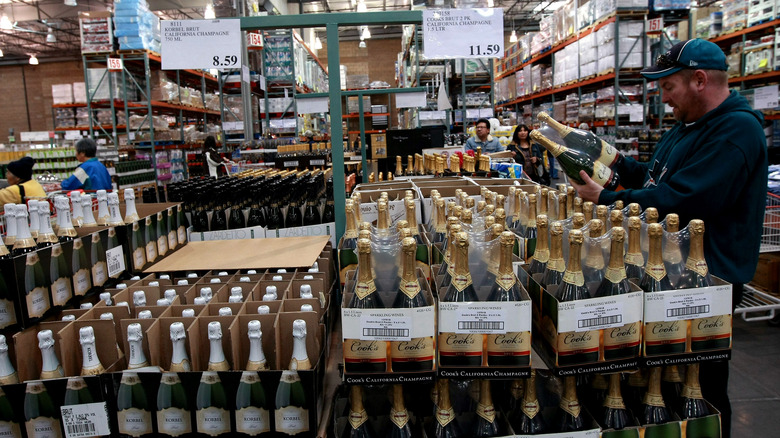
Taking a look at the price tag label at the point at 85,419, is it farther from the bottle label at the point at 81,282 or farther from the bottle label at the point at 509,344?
the bottle label at the point at 509,344

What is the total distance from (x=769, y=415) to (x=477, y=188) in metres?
2.00

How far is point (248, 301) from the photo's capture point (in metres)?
1.65

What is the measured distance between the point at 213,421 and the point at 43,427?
459 millimetres

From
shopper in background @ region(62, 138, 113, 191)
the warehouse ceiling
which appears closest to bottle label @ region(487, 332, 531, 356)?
shopper in background @ region(62, 138, 113, 191)

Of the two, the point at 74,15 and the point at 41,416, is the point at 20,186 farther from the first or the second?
the point at 74,15

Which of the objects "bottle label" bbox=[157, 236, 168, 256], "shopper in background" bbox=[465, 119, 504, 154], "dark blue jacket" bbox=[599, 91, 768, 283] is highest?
"shopper in background" bbox=[465, 119, 504, 154]

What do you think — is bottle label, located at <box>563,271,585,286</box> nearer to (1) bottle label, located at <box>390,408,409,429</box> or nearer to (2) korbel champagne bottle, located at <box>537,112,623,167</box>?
(1) bottle label, located at <box>390,408,409,429</box>

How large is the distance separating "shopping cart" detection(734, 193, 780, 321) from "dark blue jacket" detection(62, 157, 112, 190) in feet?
19.9

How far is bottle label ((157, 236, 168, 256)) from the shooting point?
2327 millimetres

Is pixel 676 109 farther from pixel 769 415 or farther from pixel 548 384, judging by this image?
pixel 769 415

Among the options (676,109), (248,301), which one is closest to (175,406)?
(248,301)

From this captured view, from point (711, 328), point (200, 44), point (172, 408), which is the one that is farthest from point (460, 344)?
point (200, 44)

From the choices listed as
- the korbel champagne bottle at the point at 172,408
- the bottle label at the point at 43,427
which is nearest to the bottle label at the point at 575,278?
the korbel champagne bottle at the point at 172,408

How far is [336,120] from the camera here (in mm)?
2270
